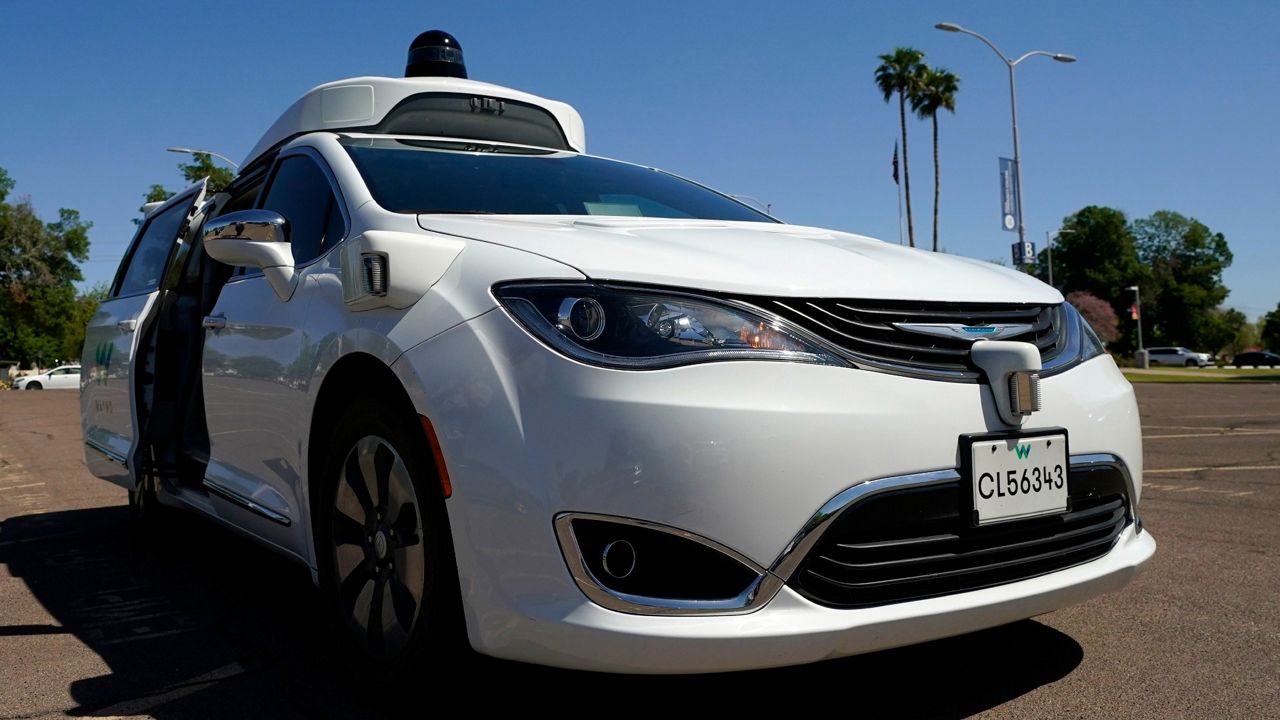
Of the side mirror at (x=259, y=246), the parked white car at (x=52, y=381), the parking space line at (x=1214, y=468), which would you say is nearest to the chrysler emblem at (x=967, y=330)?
the side mirror at (x=259, y=246)

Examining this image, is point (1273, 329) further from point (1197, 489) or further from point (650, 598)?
point (650, 598)

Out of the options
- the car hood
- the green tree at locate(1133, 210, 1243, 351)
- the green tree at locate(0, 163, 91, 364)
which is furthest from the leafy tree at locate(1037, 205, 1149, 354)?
the car hood

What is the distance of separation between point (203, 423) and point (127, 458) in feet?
1.21

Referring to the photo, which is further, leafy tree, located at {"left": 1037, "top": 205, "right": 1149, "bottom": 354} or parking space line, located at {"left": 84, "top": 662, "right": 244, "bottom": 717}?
leafy tree, located at {"left": 1037, "top": 205, "right": 1149, "bottom": 354}

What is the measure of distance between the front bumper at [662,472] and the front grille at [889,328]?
0.27 ft

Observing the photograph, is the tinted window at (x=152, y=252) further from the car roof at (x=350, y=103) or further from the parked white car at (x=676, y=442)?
the parked white car at (x=676, y=442)

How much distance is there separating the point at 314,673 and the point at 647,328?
1.56m

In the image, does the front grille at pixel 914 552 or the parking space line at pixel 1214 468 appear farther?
the parking space line at pixel 1214 468

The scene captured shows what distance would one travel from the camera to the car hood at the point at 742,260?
2266 millimetres

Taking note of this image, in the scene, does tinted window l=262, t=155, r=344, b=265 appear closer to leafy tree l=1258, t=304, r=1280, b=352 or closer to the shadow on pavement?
the shadow on pavement

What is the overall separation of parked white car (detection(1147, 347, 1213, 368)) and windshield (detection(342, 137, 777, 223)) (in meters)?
82.2

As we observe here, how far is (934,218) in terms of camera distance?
1831 inches

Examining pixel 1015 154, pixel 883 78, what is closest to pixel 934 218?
pixel 883 78

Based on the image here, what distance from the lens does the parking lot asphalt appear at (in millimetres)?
2598
